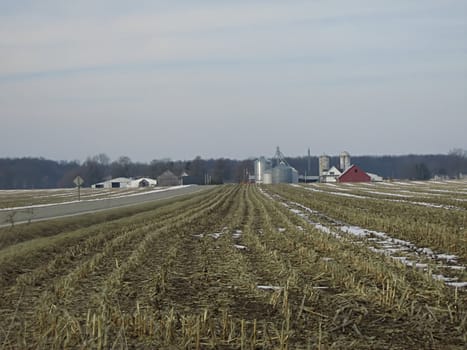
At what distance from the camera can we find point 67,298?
11.8m

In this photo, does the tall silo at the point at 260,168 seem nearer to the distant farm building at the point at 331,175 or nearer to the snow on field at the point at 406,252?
the distant farm building at the point at 331,175

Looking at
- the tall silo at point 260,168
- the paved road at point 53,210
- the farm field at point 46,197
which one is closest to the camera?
the paved road at point 53,210

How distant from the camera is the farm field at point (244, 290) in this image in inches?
327

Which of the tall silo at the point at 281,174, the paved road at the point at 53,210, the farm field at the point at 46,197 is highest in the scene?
the tall silo at the point at 281,174

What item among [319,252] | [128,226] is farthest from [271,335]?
[128,226]

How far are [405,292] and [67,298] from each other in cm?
603

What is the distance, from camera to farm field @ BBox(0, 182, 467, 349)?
27.3ft

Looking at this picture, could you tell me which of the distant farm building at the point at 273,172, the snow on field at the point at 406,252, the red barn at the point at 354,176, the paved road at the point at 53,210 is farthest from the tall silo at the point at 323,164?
the snow on field at the point at 406,252

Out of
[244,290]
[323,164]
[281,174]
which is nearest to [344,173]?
[281,174]

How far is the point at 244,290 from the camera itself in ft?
39.2

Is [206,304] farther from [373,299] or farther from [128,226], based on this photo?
[128,226]

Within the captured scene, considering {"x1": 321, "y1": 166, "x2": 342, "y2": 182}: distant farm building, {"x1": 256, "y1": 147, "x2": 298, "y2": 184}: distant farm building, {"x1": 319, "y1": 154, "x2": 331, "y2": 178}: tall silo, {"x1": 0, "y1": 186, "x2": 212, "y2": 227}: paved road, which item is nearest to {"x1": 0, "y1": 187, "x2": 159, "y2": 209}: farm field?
{"x1": 0, "y1": 186, "x2": 212, "y2": 227}: paved road

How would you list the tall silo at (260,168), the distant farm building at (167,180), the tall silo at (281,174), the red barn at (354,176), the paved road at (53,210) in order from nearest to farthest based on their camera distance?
the paved road at (53,210) < the red barn at (354,176) < the tall silo at (281,174) < the tall silo at (260,168) < the distant farm building at (167,180)

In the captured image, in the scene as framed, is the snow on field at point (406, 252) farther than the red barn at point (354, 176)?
No
